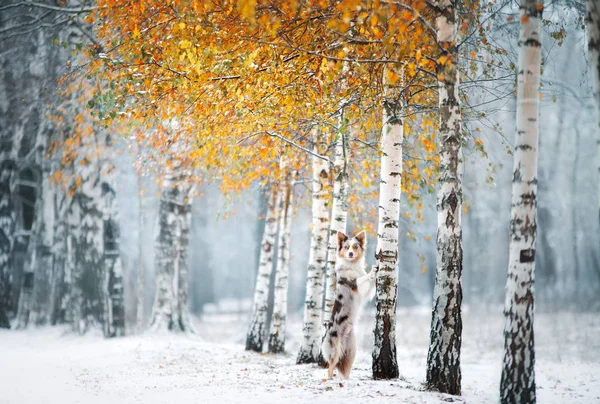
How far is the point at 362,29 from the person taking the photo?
28.3 ft

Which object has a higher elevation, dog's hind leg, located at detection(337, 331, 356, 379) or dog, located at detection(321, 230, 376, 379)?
dog, located at detection(321, 230, 376, 379)

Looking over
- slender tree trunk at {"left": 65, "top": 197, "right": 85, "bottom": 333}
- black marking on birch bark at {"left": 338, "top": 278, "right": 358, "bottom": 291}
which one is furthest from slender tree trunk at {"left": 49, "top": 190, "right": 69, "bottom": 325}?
black marking on birch bark at {"left": 338, "top": 278, "right": 358, "bottom": 291}

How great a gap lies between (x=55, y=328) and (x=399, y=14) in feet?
55.0

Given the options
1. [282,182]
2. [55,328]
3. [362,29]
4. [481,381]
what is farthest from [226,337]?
[362,29]

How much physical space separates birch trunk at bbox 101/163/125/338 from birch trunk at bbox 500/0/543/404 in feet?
44.2

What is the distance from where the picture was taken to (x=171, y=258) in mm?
17969

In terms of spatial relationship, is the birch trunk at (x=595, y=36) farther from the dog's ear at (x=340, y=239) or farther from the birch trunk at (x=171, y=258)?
the birch trunk at (x=171, y=258)

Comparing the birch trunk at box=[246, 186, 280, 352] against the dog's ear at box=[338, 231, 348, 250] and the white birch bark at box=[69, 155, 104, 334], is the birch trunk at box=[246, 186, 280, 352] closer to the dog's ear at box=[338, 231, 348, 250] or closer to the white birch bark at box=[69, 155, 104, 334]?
the white birch bark at box=[69, 155, 104, 334]

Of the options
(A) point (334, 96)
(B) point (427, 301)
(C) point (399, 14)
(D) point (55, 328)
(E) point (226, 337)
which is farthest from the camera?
(B) point (427, 301)

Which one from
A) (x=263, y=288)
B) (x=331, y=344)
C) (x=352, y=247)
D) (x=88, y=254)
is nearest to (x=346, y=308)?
(x=331, y=344)

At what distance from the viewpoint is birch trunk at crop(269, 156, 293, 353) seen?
15039mm

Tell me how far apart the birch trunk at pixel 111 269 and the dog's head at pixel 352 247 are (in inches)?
408

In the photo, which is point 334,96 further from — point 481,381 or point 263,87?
point 481,381

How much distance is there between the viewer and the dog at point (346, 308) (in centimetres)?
919
